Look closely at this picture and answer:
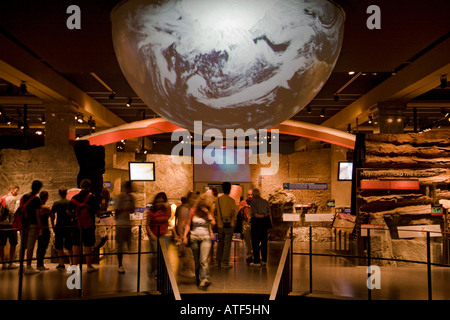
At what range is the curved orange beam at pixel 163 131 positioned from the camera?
1187 cm

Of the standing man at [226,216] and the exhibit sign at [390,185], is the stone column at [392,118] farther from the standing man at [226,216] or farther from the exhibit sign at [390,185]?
the standing man at [226,216]

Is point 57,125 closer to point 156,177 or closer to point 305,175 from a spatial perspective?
point 156,177

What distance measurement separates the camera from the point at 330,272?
798 cm

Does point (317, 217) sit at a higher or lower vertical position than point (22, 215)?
lower

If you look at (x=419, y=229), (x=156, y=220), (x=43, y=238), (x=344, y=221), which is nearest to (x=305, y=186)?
(x=344, y=221)

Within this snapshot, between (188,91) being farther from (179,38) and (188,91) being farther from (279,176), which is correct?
(279,176)

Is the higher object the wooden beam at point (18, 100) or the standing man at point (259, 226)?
the wooden beam at point (18, 100)

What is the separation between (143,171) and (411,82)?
8.20m

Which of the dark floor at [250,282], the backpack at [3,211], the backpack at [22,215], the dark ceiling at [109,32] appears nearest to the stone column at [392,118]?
the dark ceiling at [109,32]

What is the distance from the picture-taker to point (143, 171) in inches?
558

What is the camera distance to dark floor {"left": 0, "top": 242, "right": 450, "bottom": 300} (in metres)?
6.17

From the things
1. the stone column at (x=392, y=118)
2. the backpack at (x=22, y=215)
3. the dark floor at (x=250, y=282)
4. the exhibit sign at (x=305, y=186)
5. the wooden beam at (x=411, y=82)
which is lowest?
the dark floor at (x=250, y=282)

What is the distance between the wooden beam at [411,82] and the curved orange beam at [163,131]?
1225 millimetres

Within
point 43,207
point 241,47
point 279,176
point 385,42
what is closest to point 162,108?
point 241,47
